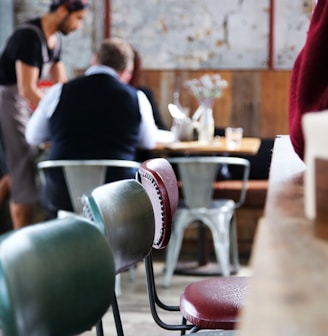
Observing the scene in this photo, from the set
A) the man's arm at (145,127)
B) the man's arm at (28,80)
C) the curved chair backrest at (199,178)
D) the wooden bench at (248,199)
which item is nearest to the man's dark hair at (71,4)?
the man's arm at (28,80)

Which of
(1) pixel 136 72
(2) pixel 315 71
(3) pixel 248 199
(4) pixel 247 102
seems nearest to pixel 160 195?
(2) pixel 315 71

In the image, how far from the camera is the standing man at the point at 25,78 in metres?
5.03

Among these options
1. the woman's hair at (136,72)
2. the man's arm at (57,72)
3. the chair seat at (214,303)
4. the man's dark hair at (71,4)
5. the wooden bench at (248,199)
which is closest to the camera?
the chair seat at (214,303)

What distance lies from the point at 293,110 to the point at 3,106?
4.23 meters

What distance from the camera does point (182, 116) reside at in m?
5.17

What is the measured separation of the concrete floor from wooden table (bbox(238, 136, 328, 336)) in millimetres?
2540

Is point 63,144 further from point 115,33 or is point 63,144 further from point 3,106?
point 115,33

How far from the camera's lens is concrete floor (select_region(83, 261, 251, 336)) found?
3.79m

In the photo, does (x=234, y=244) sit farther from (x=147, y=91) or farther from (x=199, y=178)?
(x=147, y=91)

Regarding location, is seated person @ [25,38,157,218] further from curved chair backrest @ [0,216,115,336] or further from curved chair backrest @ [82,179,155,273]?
curved chair backrest @ [0,216,115,336]

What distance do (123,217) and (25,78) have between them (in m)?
3.37

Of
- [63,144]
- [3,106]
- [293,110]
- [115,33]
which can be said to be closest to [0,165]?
[3,106]

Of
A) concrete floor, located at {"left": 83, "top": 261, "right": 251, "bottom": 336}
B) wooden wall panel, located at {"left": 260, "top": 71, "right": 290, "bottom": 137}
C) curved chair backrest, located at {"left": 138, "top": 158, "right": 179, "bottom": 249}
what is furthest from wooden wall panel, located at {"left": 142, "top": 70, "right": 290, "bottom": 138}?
curved chair backrest, located at {"left": 138, "top": 158, "right": 179, "bottom": 249}

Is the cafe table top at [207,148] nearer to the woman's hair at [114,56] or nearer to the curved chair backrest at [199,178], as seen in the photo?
the curved chair backrest at [199,178]
